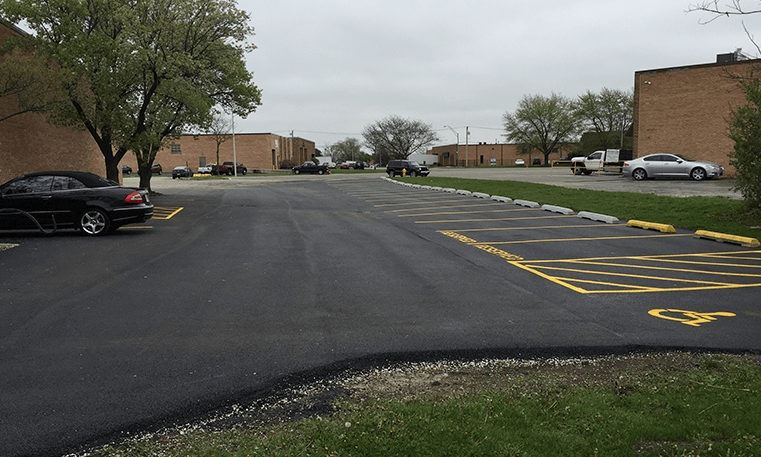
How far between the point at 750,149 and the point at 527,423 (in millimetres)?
13098

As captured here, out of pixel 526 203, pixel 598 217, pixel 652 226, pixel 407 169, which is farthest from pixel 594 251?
pixel 407 169

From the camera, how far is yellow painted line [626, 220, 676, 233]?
13.0 m

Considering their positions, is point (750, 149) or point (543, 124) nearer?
point (750, 149)

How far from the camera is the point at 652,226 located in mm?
13352

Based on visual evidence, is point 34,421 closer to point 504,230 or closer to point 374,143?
point 504,230

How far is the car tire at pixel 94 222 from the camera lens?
12844 mm

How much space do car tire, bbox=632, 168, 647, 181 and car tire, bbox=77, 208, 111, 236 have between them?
28.4m

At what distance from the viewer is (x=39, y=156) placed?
21.5 metres

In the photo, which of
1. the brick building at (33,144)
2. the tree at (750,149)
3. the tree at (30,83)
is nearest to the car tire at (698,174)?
the tree at (750,149)

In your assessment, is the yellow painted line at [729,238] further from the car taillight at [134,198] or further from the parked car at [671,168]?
the parked car at [671,168]

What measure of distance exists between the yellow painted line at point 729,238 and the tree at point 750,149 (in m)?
2.27

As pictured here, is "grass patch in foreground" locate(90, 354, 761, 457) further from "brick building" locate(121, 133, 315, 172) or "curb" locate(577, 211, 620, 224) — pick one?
"brick building" locate(121, 133, 315, 172)

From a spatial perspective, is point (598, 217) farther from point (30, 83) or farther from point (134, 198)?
point (30, 83)

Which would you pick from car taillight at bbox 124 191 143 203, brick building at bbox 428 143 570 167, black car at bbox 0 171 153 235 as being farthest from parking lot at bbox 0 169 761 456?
brick building at bbox 428 143 570 167
